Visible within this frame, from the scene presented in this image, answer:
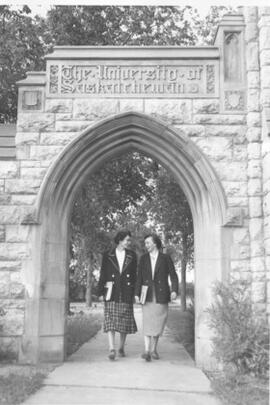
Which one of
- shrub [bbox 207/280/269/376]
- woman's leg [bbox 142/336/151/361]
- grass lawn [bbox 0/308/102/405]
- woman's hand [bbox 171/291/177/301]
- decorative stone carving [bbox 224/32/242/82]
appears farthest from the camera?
decorative stone carving [bbox 224/32/242/82]

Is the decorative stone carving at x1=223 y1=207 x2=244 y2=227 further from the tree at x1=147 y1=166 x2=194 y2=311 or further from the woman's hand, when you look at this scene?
the tree at x1=147 y1=166 x2=194 y2=311

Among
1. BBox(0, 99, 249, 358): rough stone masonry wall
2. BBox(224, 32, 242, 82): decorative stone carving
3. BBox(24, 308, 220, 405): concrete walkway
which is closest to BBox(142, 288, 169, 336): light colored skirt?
BBox(24, 308, 220, 405): concrete walkway

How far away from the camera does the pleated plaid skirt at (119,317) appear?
7207 mm

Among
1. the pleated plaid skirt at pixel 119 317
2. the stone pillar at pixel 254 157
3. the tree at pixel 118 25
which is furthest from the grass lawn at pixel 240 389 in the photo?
the tree at pixel 118 25

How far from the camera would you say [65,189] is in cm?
741

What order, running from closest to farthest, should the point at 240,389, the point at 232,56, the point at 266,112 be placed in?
the point at 240,389 → the point at 266,112 → the point at 232,56

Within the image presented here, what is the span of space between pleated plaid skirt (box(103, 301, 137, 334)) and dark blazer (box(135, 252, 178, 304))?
29 centimetres

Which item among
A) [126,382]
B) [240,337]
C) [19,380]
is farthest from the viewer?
[240,337]

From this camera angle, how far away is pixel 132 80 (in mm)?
7426

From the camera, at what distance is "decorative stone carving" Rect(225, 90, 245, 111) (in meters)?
7.27

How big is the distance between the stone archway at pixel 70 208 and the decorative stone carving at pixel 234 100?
0.78 meters

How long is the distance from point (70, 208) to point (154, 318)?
6.48 ft

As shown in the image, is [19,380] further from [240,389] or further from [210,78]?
[210,78]

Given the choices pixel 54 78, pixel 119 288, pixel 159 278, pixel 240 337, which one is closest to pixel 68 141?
pixel 54 78
